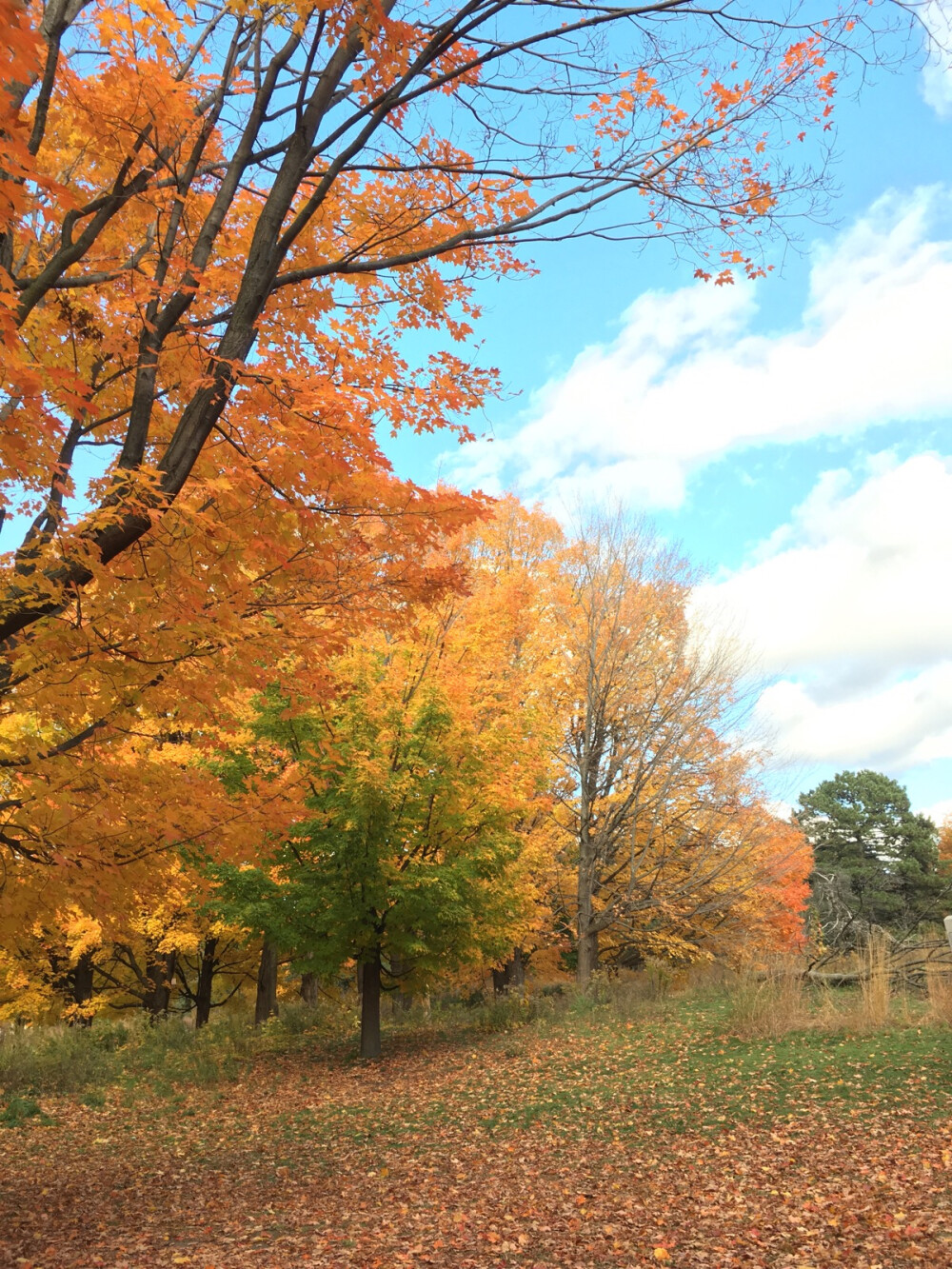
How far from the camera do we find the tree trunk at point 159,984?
19797mm

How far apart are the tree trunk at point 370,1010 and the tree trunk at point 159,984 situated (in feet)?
24.5

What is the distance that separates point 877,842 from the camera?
42250 millimetres

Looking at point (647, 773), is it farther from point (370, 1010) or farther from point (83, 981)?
point (83, 981)

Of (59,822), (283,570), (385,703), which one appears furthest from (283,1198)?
(385,703)

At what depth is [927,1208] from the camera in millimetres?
5270

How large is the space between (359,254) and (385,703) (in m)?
7.59

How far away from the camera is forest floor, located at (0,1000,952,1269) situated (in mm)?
5309

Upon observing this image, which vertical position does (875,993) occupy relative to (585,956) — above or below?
above

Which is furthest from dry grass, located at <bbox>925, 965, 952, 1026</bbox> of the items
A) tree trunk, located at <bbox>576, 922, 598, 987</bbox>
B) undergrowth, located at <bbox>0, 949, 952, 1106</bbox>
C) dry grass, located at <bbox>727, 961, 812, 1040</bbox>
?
tree trunk, located at <bbox>576, 922, 598, 987</bbox>

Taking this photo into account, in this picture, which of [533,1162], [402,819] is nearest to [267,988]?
Answer: [402,819]

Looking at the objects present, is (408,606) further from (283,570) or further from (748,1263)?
(748,1263)

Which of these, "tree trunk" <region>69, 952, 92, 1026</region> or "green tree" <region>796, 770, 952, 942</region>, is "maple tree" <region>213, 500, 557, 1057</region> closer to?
"tree trunk" <region>69, 952, 92, 1026</region>

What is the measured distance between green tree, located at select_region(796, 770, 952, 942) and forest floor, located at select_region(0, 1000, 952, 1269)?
31.6 meters

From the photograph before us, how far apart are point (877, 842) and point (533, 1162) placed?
134 feet
